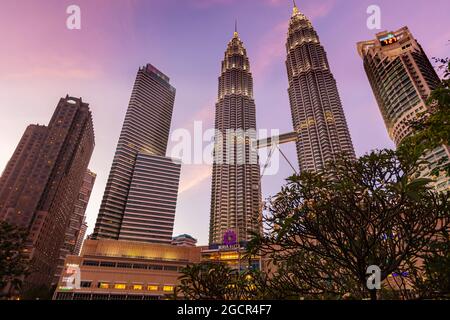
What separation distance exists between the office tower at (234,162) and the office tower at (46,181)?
80151 millimetres

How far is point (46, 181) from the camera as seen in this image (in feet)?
368

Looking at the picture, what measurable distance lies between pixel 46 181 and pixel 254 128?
124717 mm

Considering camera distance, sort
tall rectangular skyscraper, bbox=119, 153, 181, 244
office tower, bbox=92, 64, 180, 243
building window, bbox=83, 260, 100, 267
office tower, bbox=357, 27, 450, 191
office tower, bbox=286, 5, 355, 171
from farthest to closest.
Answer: office tower, bbox=92, 64, 180, 243
tall rectangular skyscraper, bbox=119, 153, 181, 244
office tower, bbox=286, 5, 355, 171
office tower, bbox=357, 27, 450, 191
building window, bbox=83, 260, 100, 267

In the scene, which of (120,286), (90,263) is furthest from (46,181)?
(120,286)

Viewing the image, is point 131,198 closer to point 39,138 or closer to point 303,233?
point 39,138

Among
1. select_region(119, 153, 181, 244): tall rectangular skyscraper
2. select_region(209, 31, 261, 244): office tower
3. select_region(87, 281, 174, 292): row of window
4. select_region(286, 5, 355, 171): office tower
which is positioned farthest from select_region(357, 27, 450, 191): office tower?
select_region(119, 153, 181, 244): tall rectangular skyscraper

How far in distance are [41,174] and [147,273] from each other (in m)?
75.3

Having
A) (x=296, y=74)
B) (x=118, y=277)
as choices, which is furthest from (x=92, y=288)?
(x=296, y=74)

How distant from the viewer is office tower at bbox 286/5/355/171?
12212cm

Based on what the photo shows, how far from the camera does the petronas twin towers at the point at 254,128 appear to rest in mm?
125250

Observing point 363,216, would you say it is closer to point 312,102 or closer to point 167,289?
point 167,289

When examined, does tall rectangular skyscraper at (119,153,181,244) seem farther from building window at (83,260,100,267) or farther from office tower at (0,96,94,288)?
building window at (83,260,100,267)

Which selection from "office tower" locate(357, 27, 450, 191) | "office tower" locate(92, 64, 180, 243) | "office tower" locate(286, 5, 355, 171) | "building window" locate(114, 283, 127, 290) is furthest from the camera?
"office tower" locate(92, 64, 180, 243)

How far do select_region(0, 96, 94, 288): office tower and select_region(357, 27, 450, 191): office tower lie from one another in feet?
525
